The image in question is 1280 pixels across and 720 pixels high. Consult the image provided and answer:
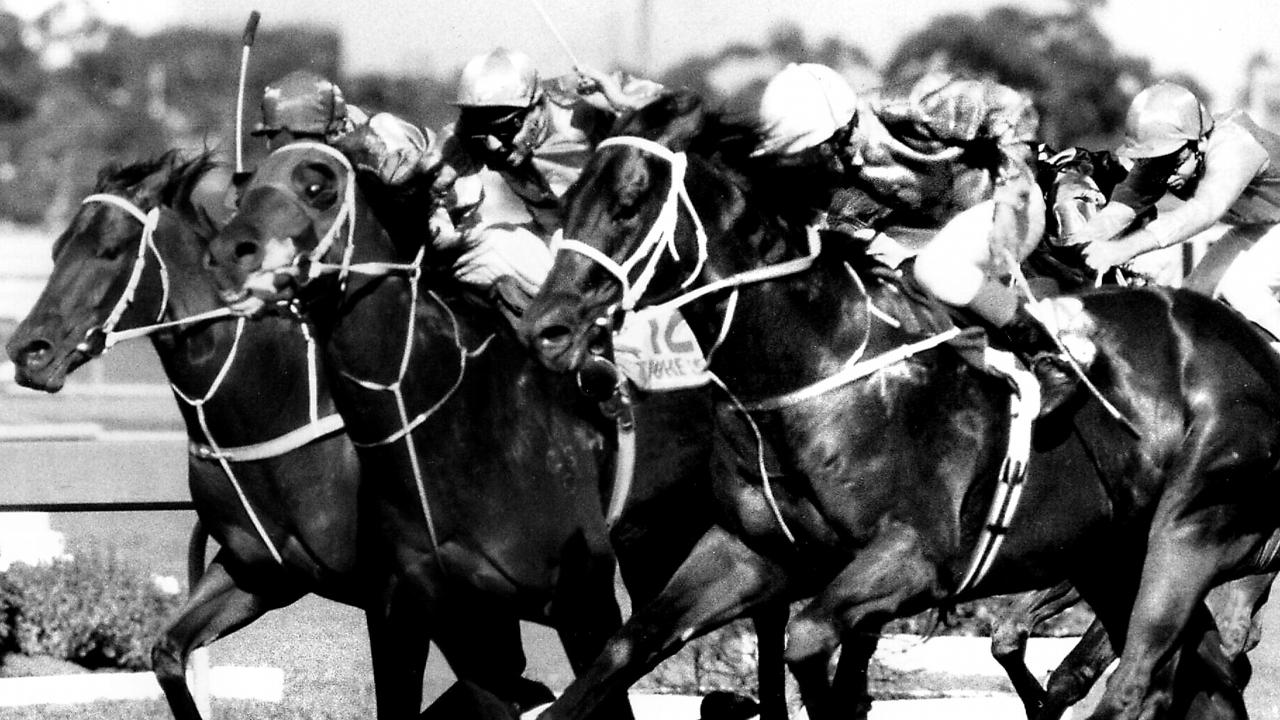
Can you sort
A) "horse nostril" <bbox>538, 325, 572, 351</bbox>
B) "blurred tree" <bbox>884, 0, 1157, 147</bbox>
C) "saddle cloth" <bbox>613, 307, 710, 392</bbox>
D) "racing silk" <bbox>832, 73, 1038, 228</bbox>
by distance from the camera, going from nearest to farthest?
1. "horse nostril" <bbox>538, 325, 572, 351</bbox>
2. "racing silk" <bbox>832, 73, 1038, 228</bbox>
3. "saddle cloth" <bbox>613, 307, 710, 392</bbox>
4. "blurred tree" <bbox>884, 0, 1157, 147</bbox>

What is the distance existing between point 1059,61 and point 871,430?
54.0 feet

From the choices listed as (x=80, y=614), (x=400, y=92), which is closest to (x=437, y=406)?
(x=80, y=614)

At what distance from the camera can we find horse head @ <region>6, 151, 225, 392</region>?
6.42m

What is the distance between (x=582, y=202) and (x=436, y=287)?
115 cm

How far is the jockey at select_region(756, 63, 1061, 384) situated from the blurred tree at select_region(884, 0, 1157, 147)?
1367 centimetres

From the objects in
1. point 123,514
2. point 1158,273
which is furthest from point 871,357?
point 123,514

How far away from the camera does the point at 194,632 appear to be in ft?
21.4

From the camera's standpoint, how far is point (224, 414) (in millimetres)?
6438

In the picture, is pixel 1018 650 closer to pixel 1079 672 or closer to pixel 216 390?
pixel 1079 672

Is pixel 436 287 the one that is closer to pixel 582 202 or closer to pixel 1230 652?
pixel 582 202

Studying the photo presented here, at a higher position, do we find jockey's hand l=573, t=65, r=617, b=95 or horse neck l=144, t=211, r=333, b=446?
jockey's hand l=573, t=65, r=617, b=95

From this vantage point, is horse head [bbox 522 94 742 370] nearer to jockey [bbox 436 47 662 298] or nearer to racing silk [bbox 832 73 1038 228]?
jockey [bbox 436 47 662 298]

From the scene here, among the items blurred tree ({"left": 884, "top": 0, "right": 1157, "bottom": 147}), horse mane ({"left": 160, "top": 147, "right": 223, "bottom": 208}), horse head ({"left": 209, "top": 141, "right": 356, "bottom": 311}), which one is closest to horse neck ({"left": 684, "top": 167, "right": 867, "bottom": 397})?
horse head ({"left": 209, "top": 141, "right": 356, "bottom": 311})

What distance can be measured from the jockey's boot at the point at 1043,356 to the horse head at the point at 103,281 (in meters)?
2.44
